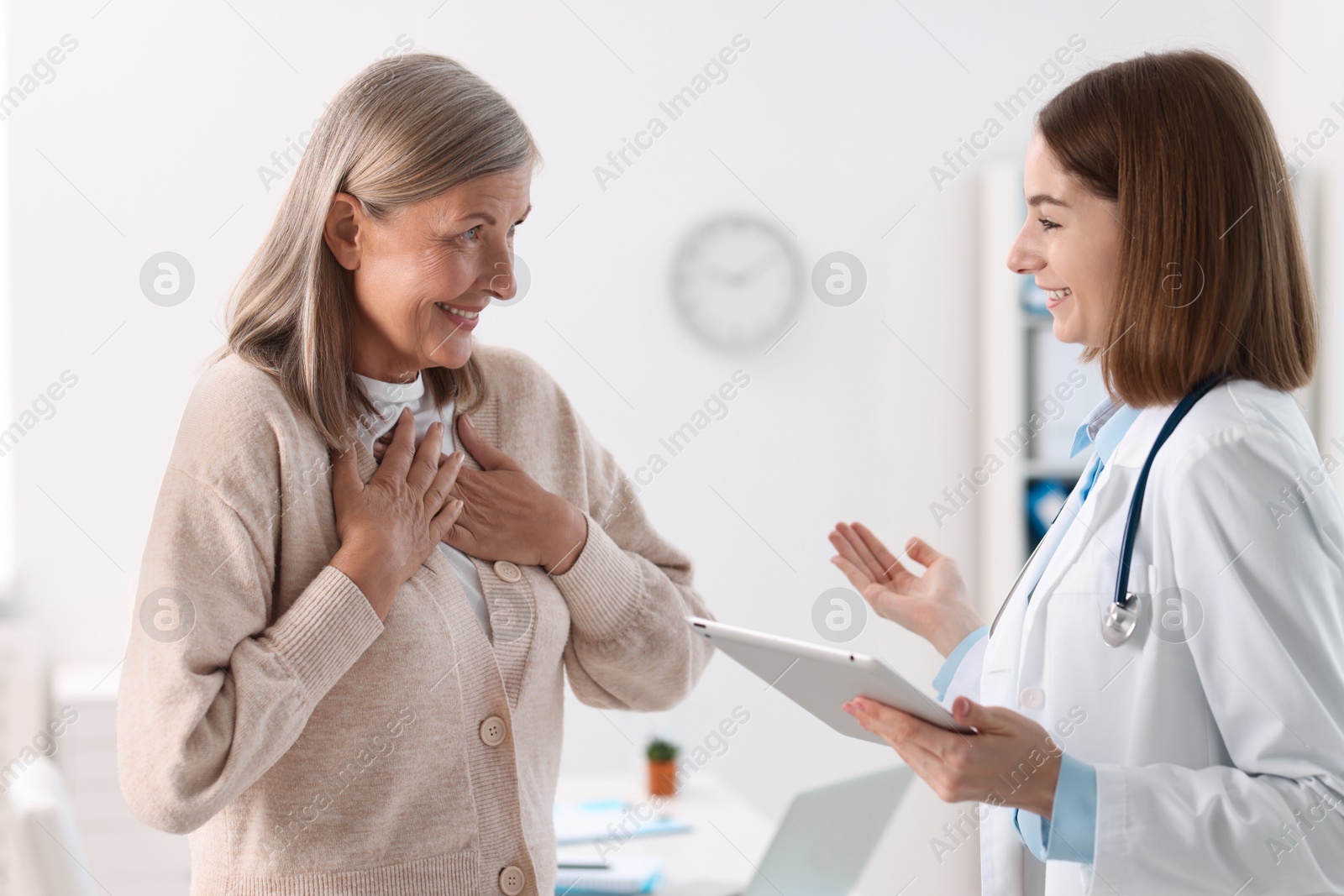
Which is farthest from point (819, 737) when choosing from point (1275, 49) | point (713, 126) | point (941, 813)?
point (1275, 49)

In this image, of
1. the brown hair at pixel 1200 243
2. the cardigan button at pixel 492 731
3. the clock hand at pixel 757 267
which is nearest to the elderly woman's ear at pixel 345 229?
the cardigan button at pixel 492 731

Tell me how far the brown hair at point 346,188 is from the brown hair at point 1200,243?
0.75 m

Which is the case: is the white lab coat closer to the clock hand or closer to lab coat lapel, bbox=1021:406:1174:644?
lab coat lapel, bbox=1021:406:1174:644

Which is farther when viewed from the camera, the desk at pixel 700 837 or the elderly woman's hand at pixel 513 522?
→ the desk at pixel 700 837

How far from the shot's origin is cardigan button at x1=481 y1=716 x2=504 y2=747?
4.34 feet

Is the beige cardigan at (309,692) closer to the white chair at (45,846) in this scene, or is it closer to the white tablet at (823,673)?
the white chair at (45,846)

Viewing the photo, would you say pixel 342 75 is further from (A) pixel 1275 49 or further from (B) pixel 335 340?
(A) pixel 1275 49

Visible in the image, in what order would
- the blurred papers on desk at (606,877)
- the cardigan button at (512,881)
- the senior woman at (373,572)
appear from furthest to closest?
the blurred papers on desk at (606,877), the cardigan button at (512,881), the senior woman at (373,572)

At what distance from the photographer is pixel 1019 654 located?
4.37 feet

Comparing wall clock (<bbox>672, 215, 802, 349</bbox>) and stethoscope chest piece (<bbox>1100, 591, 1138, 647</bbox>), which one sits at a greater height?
stethoscope chest piece (<bbox>1100, 591, 1138, 647</bbox>)

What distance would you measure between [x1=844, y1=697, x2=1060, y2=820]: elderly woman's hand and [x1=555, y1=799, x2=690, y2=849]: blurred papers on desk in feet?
4.17

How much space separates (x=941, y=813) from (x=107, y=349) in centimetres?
316

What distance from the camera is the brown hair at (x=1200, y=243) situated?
1.24 metres

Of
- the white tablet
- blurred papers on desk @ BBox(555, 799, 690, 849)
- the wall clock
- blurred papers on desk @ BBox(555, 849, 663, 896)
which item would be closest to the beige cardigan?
the white tablet
